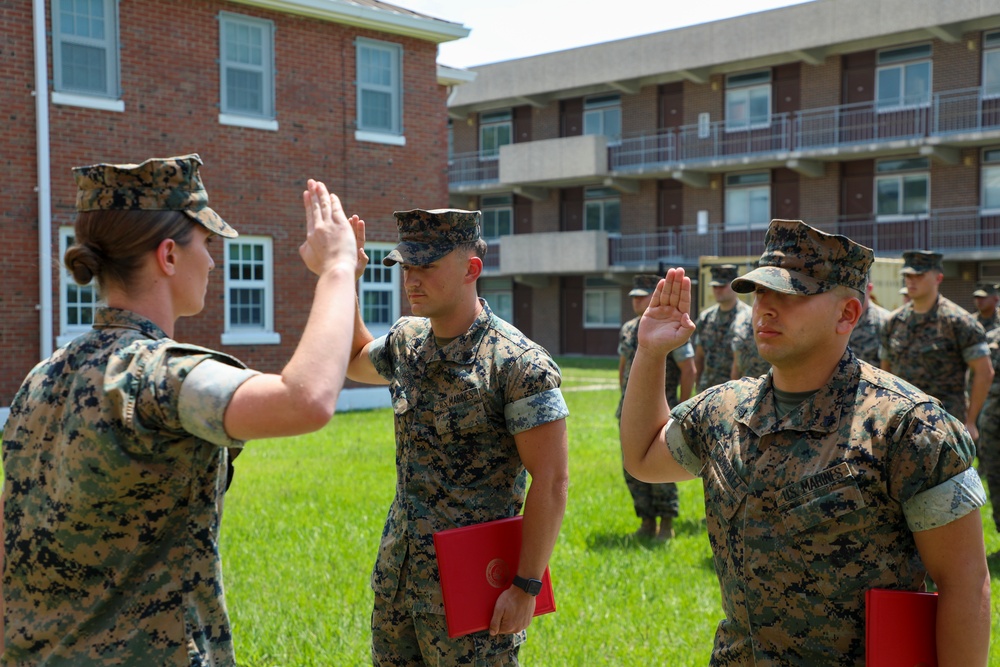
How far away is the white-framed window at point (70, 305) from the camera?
1656cm

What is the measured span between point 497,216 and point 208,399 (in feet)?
130

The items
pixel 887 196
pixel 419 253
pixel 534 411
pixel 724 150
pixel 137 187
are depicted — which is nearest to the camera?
pixel 137 187

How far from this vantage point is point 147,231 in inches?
96.9

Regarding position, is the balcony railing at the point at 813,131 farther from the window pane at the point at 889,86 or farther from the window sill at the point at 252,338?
the window sill at the point at 252,338

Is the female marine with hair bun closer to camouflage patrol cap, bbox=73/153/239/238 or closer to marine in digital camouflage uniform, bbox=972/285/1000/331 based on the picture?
camouflage patrol cap, bbox=73/153/239/238

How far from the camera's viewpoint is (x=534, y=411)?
3.68 m

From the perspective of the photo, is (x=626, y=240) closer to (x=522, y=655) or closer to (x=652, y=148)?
(x=652, y=148)

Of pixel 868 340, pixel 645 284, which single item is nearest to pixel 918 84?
pixel 645 284

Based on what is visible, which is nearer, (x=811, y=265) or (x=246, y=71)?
(x=811, y=265)

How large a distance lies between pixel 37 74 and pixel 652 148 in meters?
24.3

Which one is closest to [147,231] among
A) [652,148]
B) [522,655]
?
[522,655]

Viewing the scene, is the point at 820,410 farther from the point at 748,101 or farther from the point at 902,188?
the point at 748,101

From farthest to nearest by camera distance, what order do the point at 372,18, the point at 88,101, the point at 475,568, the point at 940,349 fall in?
1. the point at 372,18
2. the point at 88,101
3. the point at 940,349
4. the point at 475,568

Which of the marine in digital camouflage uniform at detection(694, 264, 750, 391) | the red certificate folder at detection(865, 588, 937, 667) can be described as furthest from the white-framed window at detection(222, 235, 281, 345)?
the red certificate folder at detection(865, 588, 937, 667)
